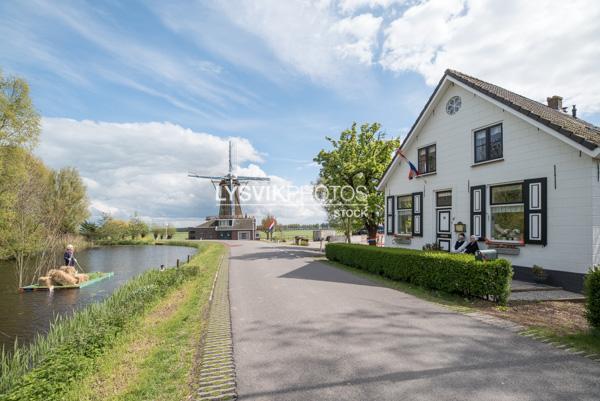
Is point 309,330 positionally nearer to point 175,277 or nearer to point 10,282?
point 175,277

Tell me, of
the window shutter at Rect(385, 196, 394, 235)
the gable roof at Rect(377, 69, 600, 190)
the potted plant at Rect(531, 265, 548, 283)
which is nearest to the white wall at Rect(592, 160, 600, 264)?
the gable roof at Rect(377, 69, 600, 190)

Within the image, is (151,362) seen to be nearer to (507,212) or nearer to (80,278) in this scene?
(507,212)

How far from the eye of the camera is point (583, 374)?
4.38 m

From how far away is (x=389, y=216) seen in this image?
19.5m

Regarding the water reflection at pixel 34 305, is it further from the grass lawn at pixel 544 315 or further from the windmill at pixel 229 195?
the windmill at pixel 229 195

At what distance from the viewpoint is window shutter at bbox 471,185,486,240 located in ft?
42.9

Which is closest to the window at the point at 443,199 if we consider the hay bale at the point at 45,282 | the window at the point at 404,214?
the window at the point at 404,214

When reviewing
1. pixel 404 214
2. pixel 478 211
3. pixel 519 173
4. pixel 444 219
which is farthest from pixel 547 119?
pixel 404 214

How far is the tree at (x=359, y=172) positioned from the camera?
2184 centimetres

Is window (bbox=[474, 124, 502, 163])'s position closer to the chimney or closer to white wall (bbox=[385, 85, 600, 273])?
white wall (bbox=[385, 85, 600, 273])

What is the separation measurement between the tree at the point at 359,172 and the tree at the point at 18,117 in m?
18.9

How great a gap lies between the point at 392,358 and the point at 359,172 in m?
18.3

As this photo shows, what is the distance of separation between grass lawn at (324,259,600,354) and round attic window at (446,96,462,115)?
29.7 ft

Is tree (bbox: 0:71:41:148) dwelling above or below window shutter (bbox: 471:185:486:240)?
above
